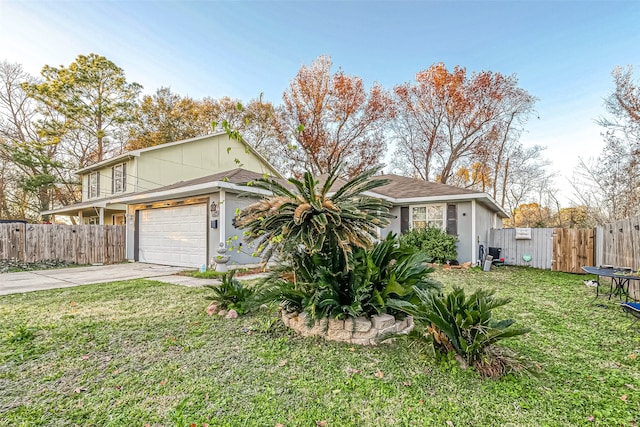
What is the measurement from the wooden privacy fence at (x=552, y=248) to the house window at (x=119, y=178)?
16.5 m

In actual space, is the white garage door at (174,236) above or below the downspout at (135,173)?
below

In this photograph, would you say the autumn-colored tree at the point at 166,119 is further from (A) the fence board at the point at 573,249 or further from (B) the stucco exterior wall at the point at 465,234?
(A) the fence board at the point at 573,249

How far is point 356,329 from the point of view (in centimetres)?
320

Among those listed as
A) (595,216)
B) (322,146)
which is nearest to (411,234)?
(595,216)

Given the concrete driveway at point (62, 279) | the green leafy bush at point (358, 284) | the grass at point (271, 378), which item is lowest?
the concrete driveway at point (62, 279)

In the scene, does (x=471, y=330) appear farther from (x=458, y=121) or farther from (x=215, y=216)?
(x=458, y=121)

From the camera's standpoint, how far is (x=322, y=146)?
20172 millimetres

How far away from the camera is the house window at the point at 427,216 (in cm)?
1085

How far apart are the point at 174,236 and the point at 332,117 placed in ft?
43.9

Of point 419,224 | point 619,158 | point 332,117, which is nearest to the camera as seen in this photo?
point 419,224

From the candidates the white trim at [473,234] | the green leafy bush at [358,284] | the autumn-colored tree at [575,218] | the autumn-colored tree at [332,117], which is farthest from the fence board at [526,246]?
the autumn-colored tree at [332,117]

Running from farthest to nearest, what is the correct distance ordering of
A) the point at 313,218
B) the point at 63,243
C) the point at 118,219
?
the point at 118,219
the point at 63,243
the point at 313,218

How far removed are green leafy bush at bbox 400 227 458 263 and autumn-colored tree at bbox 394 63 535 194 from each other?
1080cm

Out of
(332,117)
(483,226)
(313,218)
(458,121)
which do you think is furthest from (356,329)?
(458,121)
